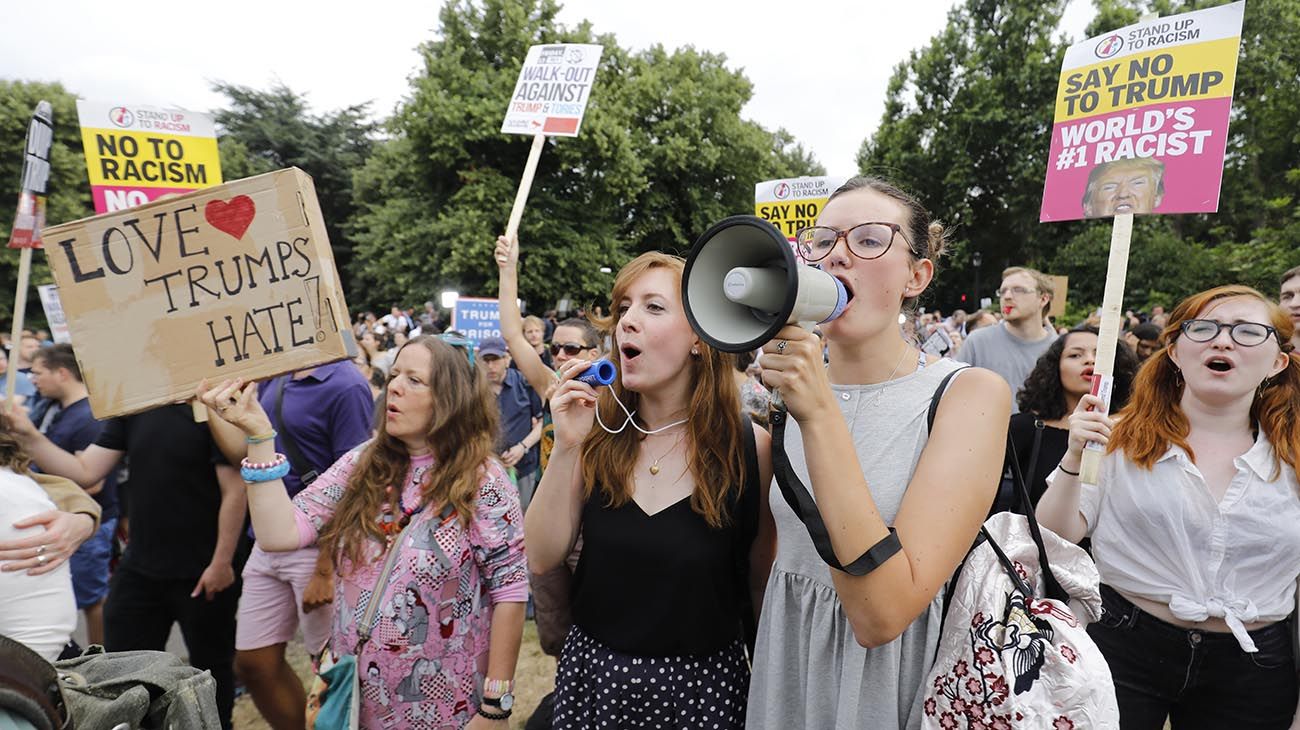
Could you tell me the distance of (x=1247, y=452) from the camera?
2105 mm

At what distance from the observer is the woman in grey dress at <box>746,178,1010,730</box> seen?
44.5 inches

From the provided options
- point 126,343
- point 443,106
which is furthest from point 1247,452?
point 443,106

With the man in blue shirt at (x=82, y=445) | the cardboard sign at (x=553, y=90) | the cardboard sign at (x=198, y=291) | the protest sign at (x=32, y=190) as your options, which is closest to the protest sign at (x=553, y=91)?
the cardboard sign at (x=553, y=90)

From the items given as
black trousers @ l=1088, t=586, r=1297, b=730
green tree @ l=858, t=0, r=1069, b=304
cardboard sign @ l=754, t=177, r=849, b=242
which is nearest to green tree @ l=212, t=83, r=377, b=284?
green tree @ l=858, t=0, r=1069, b=304

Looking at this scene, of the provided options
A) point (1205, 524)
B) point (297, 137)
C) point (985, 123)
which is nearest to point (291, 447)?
point (1205, 524)

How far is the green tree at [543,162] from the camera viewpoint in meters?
20.3

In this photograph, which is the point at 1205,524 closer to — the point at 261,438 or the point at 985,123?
the point at 261,438

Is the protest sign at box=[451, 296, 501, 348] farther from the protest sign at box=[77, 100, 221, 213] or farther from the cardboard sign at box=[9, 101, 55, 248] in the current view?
the cardboard sign at box=[9, 101, 55, 248]

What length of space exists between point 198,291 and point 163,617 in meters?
1.98

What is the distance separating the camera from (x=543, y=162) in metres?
21.7

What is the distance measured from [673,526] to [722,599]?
0.23 metres

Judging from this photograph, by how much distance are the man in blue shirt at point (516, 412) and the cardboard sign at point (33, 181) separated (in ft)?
9.05

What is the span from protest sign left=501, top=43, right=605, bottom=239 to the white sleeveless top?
4.00 meters

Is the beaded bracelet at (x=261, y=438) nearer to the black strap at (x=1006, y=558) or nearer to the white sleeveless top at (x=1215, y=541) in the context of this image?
the black strap at (x=1006, y=558)
